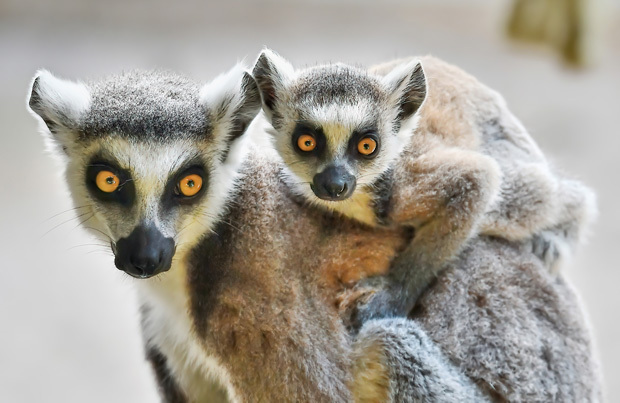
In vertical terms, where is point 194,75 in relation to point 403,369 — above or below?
above

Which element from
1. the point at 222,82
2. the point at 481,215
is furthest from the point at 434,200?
the point at 222,82

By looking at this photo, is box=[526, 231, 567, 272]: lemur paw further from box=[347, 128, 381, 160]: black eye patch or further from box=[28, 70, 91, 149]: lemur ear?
box=[28, 70, 91, 149]: lemur ear

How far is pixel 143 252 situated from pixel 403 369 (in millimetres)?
862

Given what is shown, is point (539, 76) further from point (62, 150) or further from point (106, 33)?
point (62, 150)

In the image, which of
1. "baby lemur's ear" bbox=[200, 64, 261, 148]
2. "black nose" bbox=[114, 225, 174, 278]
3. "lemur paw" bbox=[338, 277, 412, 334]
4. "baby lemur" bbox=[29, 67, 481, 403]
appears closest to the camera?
"black nose" bbox=[114, 225, 174, 278]

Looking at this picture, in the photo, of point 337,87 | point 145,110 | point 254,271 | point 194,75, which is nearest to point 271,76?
point 337,87

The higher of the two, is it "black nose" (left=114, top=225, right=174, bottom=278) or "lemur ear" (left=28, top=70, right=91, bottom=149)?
"lemur ear" (left=28, top=70, right=91, bottom=149)

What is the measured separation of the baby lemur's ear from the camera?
→ 2115mm

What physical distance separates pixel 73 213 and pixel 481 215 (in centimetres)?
130

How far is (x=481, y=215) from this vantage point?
2.37 meters

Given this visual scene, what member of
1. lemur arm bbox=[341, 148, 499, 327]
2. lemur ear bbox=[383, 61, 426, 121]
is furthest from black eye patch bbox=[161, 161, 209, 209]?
lemur ear bbox=[383, 61, 426, 121]

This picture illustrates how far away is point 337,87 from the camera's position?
7.81ft

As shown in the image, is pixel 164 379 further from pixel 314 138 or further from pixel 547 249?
pixel 547 249

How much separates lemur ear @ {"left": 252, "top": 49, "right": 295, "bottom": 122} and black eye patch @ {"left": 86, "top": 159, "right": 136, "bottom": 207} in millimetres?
559
